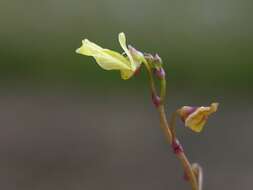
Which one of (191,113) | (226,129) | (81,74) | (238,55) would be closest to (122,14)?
(81,74)

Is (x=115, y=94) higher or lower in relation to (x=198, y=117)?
lower

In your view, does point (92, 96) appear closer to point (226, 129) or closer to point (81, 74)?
point (81, 74)

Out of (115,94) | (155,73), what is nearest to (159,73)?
(155,73)

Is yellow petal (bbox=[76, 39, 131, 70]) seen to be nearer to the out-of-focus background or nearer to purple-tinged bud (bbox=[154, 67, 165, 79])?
purple-tinged bud (bbox=[154, 67, 165, 79])

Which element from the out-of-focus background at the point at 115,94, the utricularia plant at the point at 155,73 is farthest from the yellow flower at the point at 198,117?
the out-of-focus background at the point at 115,94

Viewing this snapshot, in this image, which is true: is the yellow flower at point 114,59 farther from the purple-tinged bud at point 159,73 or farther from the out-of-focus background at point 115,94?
the out-of-focus background at point 115,94

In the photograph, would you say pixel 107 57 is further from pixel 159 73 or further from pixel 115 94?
pixel 115 94
